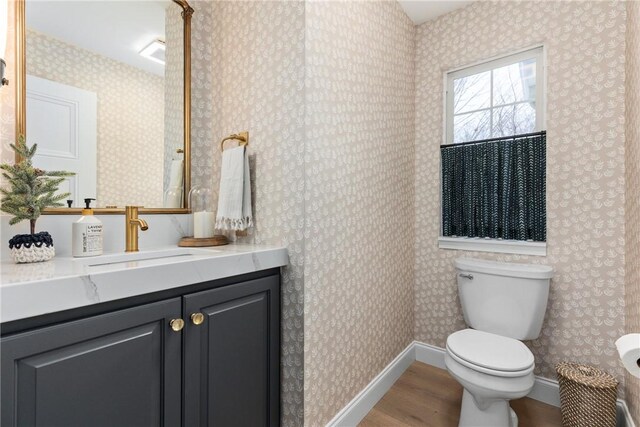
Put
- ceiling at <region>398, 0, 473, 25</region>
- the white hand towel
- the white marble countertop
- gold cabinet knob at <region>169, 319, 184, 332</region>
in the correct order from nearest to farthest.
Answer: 1. the white marble countertop
2. gold cabinet knob at <region>169, 319, 184, 332</region>
3. the white hand towel
4. ceiling at <region>398, 0, 473, 25</region>

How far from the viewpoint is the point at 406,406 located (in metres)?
1.80

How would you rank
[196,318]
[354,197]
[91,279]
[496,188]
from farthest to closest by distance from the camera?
[496,188] → [354,197] → [196,318] → [91,279]

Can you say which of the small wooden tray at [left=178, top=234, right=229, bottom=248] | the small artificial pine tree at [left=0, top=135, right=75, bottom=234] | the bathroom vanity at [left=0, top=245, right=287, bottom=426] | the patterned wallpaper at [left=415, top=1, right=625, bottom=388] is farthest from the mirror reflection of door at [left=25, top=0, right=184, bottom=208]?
the patterned wallpaper at [left=415, top=1, right=625, bottom=388]

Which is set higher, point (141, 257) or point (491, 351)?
point (141, 257)

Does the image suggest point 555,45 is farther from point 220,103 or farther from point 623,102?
point 220,103

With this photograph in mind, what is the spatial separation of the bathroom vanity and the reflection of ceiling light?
36.0 inches

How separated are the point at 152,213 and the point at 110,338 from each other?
74cm

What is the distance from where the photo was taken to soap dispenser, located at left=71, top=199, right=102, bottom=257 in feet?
3.81

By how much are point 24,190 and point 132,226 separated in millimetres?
377

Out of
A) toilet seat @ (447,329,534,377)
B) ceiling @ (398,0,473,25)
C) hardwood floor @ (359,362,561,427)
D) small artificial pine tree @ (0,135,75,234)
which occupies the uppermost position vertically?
ceiling @ (398,0,473,25)

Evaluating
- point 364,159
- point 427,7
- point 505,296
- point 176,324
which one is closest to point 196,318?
point 176,324

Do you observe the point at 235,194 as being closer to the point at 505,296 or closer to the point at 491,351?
the point at 491,351

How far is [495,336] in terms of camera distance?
1637 millimetres

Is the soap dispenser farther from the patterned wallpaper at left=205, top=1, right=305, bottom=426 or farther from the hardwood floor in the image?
the hardwood floor
